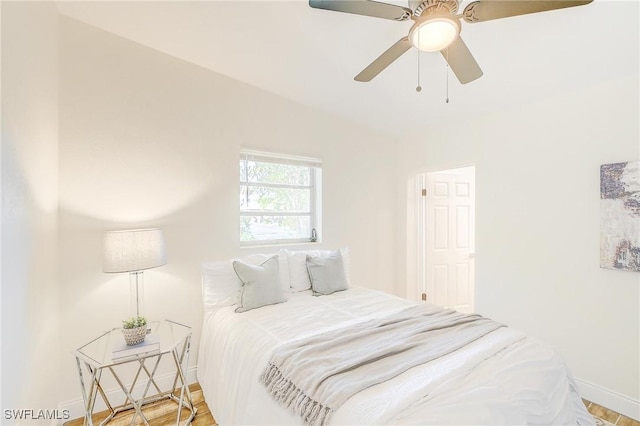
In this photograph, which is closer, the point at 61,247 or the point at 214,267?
the point at 61,247

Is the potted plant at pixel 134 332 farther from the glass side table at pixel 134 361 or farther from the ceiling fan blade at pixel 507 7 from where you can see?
the ceiling fan blade at pixel 507 7

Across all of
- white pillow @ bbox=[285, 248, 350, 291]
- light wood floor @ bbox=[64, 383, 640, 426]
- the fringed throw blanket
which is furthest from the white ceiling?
light wood floor @ bbox=[64, 383, 640, 426]

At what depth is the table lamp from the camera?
6.30 feet

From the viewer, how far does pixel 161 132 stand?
2438 millimetres

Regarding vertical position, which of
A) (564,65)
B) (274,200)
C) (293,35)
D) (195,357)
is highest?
(293,35)

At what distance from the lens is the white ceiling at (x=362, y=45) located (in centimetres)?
196

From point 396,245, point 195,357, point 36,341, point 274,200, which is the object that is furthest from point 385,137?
point 36,341

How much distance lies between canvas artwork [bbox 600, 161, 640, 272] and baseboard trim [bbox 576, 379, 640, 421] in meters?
0.91

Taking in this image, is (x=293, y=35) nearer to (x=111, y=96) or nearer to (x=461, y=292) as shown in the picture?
(x=111, y=96)

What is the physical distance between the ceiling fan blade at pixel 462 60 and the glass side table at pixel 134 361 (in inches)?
93.5

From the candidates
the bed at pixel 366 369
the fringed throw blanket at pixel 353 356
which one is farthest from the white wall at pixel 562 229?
the fringed throw blanket at pixel 353 356

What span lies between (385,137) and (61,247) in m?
3.40

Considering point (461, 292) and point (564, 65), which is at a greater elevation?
point (564, 65)

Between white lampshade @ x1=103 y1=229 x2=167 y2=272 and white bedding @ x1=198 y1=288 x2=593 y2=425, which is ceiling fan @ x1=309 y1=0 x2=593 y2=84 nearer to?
white bedding @ x1=198 y1=288 x2=593 y2=425
